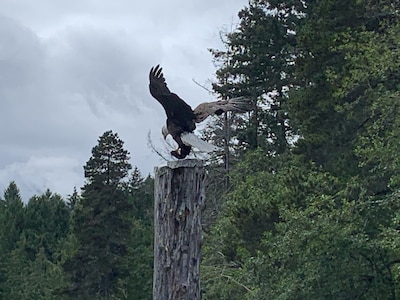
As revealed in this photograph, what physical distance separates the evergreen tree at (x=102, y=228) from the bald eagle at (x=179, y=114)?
19801 mm

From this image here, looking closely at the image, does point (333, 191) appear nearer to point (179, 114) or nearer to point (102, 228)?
point (179, 114)

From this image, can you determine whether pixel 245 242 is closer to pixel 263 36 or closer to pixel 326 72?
pixel 326 72

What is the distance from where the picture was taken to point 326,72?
1373 cm

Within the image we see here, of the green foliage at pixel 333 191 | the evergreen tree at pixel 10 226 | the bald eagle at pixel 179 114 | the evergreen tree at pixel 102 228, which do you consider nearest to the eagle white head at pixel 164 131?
Answer: the bald eagle at pixel 179 114

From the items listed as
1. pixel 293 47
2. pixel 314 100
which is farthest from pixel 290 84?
Result: pixel 314 100

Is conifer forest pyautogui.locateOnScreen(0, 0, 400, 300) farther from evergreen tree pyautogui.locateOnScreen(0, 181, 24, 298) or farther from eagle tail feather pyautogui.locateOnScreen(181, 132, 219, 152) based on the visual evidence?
evergreen tree pyautogui.locateOnScreen(0, 181, 24, 298)

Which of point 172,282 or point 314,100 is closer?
point 172,282

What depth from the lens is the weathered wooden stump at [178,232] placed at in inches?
199

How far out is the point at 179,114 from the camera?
571 cm

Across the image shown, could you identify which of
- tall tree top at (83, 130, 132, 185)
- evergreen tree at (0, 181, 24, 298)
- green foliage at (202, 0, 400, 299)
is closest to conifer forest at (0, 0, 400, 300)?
green foliage at (202, 0, 400, 299)

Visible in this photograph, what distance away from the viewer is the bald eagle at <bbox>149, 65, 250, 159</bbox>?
18.4ft

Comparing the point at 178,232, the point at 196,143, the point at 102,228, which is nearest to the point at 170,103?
the point at 196,143

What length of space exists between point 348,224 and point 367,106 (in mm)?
2338

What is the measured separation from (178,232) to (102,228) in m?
20.7
